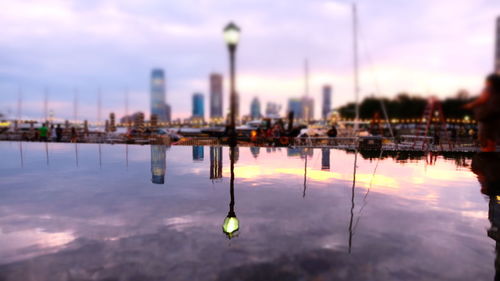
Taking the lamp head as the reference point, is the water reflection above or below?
below

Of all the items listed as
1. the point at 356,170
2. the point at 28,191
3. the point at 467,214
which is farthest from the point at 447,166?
the point at 28,191

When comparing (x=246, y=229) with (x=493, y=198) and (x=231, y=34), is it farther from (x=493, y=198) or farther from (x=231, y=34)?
(x=231, y=34)

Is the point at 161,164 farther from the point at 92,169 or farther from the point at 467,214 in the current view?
the point at 467,214

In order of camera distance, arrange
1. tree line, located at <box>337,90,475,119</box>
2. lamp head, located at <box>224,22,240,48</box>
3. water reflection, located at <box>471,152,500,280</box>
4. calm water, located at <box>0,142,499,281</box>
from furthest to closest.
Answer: tree line, located at <box>337,90,475,119</box> → lamp head, located at <box>224,22,240,48</box> → water reflection, located at <box>471,152,500,280</box> → calm water, located at <box>0,142,499,281</box>

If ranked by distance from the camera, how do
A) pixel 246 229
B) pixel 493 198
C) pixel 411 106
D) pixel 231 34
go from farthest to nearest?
pixel 411 106, pixel 231 34, pixel 493 198, pixel 246 229

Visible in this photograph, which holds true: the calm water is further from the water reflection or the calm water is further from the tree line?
the tree line

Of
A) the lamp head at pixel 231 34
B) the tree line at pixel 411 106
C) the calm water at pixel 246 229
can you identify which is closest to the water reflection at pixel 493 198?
the calm water at pixel 246 229

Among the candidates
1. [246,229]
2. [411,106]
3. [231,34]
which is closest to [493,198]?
[246,229]

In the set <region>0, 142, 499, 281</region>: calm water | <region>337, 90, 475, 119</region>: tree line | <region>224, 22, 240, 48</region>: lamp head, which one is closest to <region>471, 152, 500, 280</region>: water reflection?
<region>0, 142, 499, 281</region>: calm water

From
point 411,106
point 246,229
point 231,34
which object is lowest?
point 246,229
